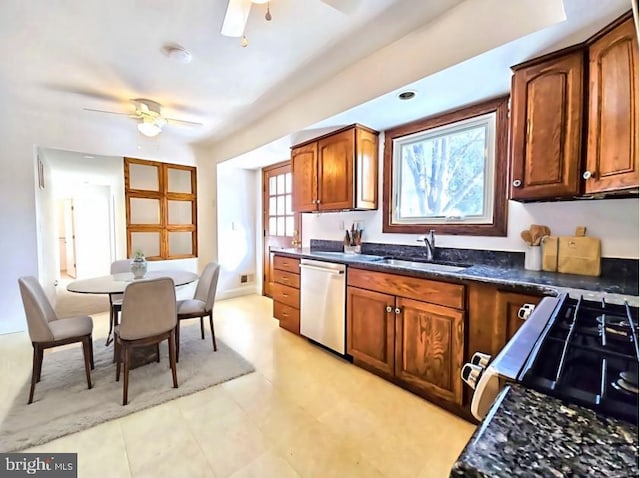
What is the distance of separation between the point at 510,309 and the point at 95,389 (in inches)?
116

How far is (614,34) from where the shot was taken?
135cm

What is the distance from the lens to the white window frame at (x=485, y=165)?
88.3 inches

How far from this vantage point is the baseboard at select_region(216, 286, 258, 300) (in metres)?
4.72

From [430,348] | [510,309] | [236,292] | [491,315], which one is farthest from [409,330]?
[236,292]

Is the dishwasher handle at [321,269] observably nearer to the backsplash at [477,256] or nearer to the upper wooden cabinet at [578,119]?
the backsplash at [477,256]

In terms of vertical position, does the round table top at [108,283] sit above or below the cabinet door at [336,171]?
below

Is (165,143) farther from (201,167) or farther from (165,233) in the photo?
(165,233)

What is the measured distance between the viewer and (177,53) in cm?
216

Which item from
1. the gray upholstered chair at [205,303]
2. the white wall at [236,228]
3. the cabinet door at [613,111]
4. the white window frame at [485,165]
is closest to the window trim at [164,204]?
the white wall at [236,228]

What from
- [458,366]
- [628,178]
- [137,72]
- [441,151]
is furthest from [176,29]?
[458,366]

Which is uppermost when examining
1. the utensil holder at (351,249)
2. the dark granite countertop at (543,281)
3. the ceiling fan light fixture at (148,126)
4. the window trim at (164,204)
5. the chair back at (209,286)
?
the ceiling fan light fixture at (148,126)

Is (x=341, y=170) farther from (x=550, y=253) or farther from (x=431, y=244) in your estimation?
(x=550, y=253)

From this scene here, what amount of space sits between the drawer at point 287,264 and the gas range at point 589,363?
2.43 meters

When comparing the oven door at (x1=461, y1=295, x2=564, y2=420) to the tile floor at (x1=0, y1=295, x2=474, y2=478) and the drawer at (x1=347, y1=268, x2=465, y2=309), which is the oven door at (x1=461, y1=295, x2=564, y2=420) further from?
the tile floor at (x1=0, y1=295, x2=474, y2=478)
